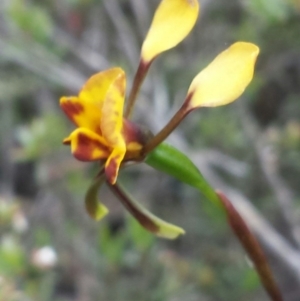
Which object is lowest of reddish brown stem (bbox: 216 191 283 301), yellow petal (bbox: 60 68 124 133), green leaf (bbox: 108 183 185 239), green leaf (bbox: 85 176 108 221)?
reddish brown stem (bbox: 216 191 283 301)

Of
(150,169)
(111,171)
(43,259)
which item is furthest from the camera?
(150,169)

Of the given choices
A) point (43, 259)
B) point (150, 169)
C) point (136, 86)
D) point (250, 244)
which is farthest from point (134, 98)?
point (150, 169)

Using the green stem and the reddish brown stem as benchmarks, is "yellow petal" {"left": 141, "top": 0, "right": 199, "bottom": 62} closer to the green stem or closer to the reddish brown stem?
the green stem

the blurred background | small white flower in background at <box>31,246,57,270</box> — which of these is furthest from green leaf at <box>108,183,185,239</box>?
small white flower in background at <box>31,246,57,270</box>

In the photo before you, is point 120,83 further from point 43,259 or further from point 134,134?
point 43,259

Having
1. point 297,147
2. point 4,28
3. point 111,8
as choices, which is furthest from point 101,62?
point 297,147

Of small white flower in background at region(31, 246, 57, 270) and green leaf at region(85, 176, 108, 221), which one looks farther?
small white flower in background at region(31, 246, 57, 270)

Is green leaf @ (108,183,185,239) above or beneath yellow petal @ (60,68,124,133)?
beneath
